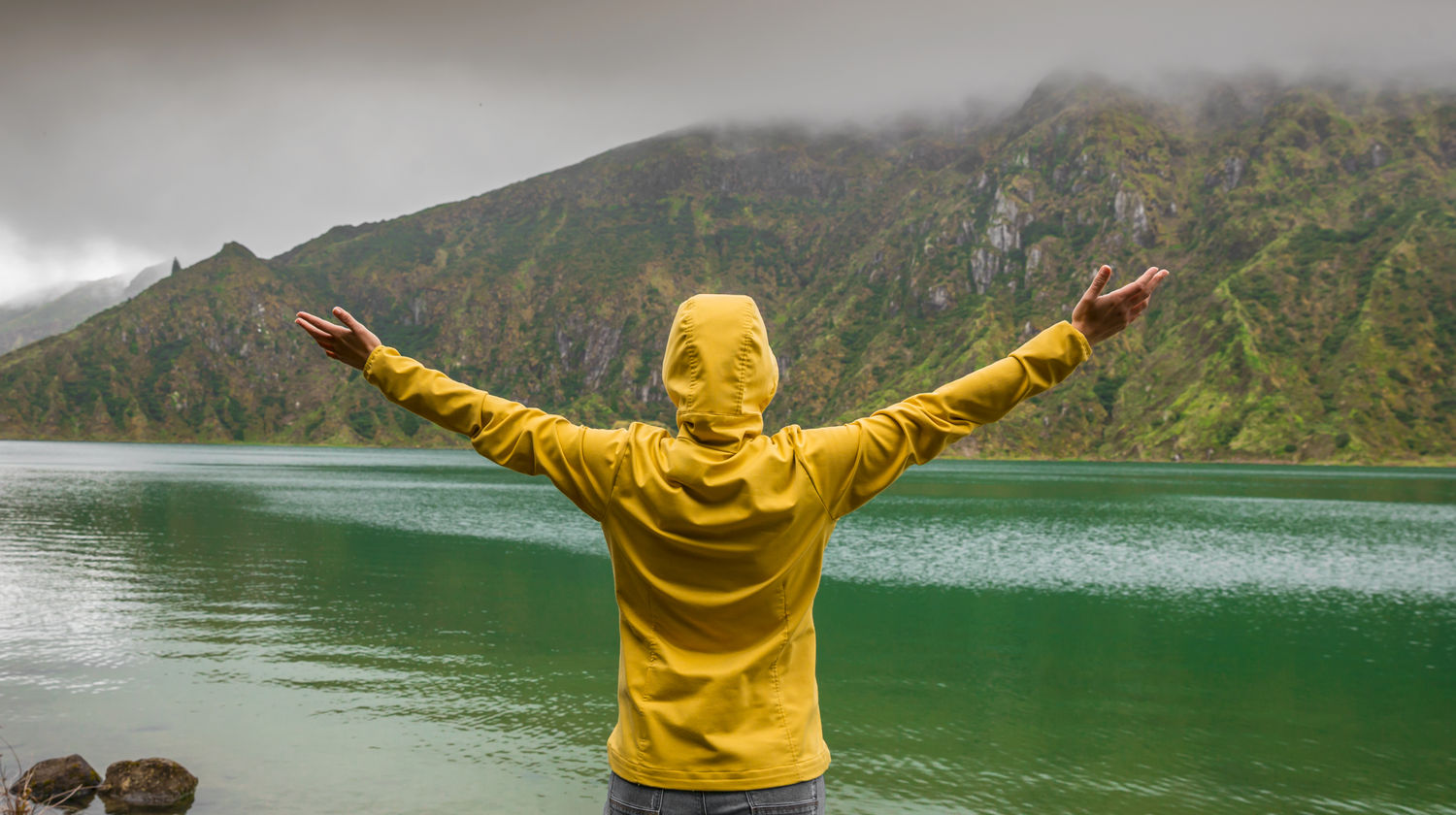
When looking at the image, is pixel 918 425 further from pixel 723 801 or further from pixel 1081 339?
pixel 723 801

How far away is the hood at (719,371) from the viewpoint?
2797mm

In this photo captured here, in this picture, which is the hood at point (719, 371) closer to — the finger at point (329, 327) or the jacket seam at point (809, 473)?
the jacket seam at point (809, 473)

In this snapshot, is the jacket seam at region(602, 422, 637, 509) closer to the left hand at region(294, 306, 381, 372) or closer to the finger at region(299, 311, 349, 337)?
the left hand at region(294, 306, 381, 372)

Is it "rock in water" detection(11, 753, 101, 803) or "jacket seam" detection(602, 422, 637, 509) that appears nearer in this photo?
"jacket seam" detection(602, 422, 637, 509)

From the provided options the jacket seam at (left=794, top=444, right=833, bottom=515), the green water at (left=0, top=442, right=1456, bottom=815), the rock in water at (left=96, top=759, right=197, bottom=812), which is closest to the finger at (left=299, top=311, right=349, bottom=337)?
the jacket seam at (left=794, top=444, right=833, bottom=515)

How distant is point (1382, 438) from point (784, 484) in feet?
719

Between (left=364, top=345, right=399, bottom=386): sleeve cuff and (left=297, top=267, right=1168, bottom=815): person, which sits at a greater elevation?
(left=364, top=345, right=399, bottom=386): sleeve cuff

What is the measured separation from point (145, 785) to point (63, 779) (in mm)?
1106

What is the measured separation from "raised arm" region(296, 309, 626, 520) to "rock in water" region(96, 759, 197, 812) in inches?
507

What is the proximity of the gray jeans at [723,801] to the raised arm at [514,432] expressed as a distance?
951 millimetres

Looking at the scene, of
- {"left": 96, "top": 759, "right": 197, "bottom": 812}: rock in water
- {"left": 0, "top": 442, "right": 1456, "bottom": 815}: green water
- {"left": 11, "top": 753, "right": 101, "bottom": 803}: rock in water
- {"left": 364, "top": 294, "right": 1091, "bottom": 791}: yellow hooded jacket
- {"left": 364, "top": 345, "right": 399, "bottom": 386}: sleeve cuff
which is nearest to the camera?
{"left": 364, "top": 294, "right": 1091, "bottom": 791}: yellow hooded jacket

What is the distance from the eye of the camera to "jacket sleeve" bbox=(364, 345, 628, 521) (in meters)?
2.84

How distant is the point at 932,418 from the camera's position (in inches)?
112

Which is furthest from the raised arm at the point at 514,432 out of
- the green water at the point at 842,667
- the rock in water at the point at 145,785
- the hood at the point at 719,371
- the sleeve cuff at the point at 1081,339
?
the rock in water at the point at 145,785
